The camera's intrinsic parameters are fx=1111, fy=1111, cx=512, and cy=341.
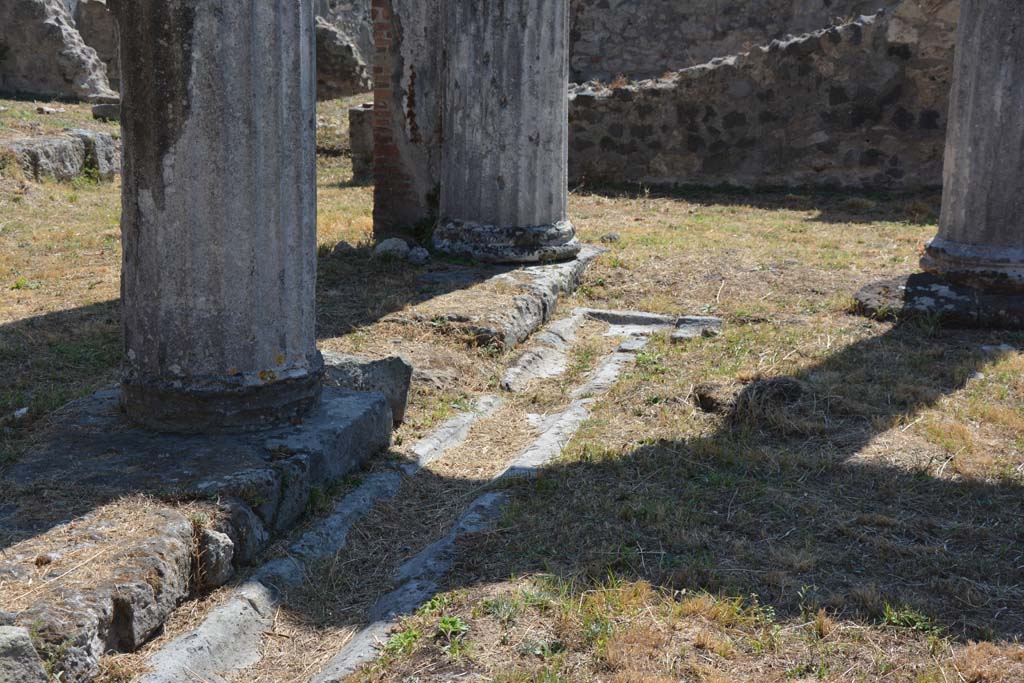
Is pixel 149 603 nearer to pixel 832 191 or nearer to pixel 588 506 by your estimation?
pixel 588 506

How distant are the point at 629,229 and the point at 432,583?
22.1 ft

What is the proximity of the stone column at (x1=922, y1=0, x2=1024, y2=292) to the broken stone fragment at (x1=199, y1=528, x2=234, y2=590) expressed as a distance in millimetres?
4870

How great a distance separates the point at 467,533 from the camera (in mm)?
3777

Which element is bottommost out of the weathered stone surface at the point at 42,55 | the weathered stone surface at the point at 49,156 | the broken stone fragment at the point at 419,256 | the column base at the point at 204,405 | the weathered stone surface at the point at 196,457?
the weathered stone surface at the point at 196,457

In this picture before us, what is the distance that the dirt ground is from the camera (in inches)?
119

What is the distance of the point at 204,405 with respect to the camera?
4031 millimetres

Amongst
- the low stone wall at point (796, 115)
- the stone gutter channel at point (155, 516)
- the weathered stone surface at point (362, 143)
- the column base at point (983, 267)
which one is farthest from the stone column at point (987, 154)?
the weathered stone surface at point (362, 143)

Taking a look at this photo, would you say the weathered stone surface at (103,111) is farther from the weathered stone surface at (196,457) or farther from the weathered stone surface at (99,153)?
the weathered stone surface at (196,457)

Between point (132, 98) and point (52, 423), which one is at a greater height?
point (132, 98)

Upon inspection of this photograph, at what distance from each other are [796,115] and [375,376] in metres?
8.47

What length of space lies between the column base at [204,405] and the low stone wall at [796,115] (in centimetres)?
903

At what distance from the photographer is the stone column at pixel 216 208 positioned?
3.80 m

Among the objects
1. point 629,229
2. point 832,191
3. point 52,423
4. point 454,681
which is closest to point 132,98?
point 52,423

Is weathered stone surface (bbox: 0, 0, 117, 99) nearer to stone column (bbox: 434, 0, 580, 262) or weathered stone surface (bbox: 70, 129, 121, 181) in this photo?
weathered stone surface (bbox: 70, 129, 121, 181)
